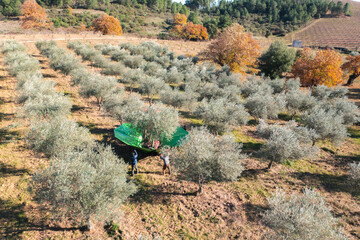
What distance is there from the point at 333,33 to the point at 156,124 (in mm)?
158749

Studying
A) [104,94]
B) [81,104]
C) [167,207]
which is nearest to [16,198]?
[167,207]

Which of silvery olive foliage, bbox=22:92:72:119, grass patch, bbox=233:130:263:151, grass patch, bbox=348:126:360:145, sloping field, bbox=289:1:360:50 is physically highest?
sloping field, bbox=289:1:360:50

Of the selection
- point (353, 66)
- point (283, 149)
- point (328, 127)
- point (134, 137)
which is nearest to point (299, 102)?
point (328, 127)

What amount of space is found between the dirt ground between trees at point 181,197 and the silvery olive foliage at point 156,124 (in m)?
2.72

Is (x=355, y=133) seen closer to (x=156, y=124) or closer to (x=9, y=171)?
(x=156, y=124)

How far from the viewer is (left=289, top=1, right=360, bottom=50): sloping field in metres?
105

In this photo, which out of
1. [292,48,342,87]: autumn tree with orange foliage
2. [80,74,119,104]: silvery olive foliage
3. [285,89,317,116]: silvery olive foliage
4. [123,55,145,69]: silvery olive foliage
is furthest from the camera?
[123,55,145,69]: silvery olive foliage

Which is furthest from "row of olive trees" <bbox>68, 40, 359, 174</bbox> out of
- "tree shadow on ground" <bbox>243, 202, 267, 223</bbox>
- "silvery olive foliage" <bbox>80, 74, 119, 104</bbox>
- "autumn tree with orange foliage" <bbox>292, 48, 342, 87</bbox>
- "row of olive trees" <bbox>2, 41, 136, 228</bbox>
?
"row of olive trees" <bbox>2, 41, 136, 228</bbox>

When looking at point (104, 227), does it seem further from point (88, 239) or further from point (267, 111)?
point (267, 111)

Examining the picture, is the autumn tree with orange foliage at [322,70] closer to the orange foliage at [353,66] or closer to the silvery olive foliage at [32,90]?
the orange foliage at [353,66]

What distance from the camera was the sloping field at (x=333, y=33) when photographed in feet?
346

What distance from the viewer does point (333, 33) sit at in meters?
124

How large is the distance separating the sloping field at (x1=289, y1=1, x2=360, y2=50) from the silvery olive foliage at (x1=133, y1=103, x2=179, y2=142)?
Answer: 117m

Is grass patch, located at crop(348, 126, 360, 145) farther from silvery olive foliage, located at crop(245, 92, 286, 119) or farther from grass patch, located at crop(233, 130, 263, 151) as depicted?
grass patch, located at crop(233, 130, 263, 151)
